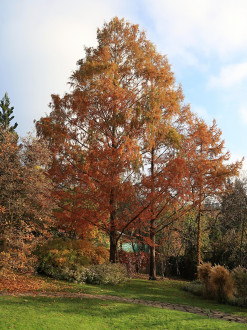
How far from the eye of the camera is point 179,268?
65.0ft

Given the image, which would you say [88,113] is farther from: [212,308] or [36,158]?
[212,308]

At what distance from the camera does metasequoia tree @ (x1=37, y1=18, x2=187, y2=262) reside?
11.8 meters

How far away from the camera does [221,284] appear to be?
1040 centimetres

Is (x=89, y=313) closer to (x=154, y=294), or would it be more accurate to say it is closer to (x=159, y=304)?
(x=159, y=304)

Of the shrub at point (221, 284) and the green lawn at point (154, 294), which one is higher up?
the shrub at point (221, 284)

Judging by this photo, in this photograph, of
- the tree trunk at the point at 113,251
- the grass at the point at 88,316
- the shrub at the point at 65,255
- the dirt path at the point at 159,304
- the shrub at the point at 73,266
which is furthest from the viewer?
the tree trunk at the point at 113,251

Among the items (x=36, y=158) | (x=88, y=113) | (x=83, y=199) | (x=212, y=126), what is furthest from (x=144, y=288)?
(x=212, y=126)

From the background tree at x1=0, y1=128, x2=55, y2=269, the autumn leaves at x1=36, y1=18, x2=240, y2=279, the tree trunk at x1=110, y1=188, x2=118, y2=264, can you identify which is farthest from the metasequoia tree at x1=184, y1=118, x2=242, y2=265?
the background tree at x1=0, y1=128, x2=55, y2=269

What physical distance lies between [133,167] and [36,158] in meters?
3.62

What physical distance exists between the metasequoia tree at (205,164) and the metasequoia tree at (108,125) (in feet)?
7.77

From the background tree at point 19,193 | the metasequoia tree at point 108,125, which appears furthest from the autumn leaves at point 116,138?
the background tree at point 19,193

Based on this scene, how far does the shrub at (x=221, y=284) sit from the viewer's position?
10.2 m

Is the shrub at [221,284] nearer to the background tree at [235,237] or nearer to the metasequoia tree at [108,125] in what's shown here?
the metasequoia tree at [108,125]

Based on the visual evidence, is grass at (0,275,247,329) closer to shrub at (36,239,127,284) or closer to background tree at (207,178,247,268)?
shrub at (36,239,127,284)
